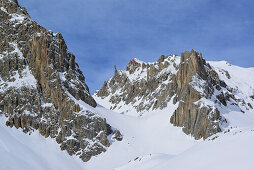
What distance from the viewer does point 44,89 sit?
7894cm

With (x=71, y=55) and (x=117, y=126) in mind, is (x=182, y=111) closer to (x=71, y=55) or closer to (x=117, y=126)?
(x=117, y=126)

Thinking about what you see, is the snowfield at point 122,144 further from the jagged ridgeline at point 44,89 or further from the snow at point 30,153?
the jagged ridgeline at point 44,89

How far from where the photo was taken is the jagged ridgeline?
7338cm

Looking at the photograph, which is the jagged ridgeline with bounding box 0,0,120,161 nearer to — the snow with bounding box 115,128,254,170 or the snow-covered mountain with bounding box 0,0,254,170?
the snow-covered mountain with bounding box 0,0,254,170

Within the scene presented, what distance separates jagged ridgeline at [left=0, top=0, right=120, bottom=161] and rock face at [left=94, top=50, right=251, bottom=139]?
2228cm

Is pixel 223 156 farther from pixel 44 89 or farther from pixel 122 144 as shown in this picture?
pixel 44 89

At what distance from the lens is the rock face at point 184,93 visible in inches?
2972

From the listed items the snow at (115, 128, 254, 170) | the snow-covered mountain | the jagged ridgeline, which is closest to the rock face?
the snow-covered mountain

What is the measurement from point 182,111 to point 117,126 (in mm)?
18410

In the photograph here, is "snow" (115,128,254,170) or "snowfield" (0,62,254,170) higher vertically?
"snowfield" (0,62,254,170)

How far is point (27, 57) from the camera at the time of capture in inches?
3211

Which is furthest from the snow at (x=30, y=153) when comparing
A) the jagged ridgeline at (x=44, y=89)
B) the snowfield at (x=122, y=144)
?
the jagged ridgeline at (x=44, y=89)

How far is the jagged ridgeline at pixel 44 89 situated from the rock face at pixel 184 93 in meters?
22.3

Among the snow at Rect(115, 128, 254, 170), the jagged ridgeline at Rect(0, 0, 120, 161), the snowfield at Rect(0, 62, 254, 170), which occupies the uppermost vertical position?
the jagged ridgeline at Rect(0, 0, 120, 161)
